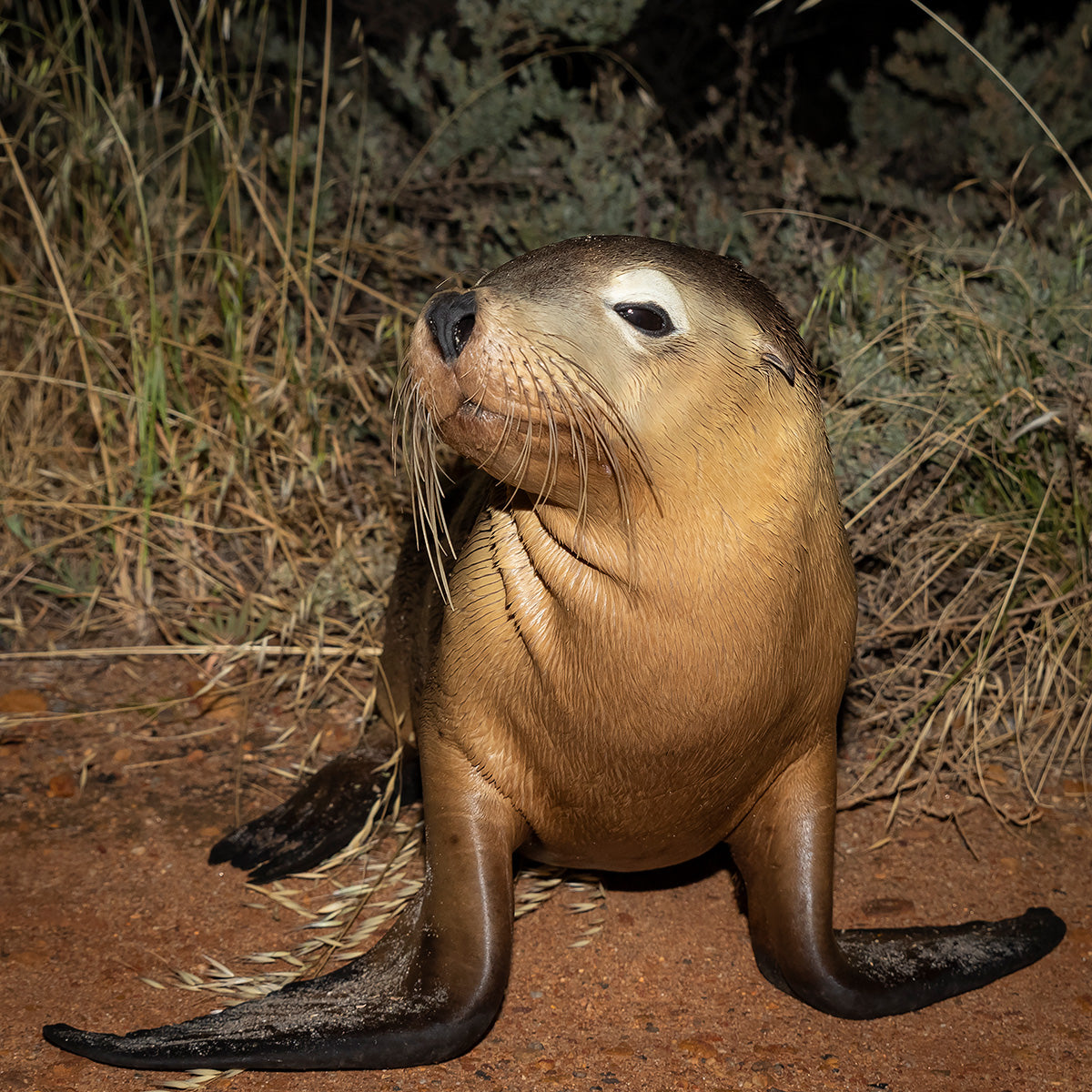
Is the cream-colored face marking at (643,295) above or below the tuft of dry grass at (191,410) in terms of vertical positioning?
above

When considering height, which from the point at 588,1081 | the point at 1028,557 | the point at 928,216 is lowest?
the point at 588,1081

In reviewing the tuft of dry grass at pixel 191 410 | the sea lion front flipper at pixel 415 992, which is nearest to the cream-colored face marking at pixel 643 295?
the sea lion front flipper at pixel 415 992

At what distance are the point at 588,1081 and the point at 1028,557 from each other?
200 cm

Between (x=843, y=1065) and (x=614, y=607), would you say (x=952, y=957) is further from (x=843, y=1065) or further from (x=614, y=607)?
(x=614, y=607)

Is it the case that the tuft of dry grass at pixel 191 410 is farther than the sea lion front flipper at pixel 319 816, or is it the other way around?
the tuft of dry grass at pixel 191 410

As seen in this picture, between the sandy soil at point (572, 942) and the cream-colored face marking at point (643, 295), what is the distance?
1.40 metres

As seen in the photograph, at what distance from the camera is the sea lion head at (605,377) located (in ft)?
6.88

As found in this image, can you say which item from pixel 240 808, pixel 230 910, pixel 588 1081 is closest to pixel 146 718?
pixel 240 808

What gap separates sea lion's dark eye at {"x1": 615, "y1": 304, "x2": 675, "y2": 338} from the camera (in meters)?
Result: 2.26

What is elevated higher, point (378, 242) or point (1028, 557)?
point (1028, 557)

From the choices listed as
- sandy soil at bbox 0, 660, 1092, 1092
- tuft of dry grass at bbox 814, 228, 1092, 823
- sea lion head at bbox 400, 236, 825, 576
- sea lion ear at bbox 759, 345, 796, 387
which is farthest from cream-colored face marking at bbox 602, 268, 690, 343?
tuft of dry grass at bbox 814, 228, 1092, 823

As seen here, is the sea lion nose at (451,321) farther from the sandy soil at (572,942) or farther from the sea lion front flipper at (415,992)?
the sandy soil at (572,942)

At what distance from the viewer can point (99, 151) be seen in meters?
4.63

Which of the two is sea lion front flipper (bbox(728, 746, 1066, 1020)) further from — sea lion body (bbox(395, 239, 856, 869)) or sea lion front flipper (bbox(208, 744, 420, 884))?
sea lion front flipper (bbox(208, 744, 420, 884))
